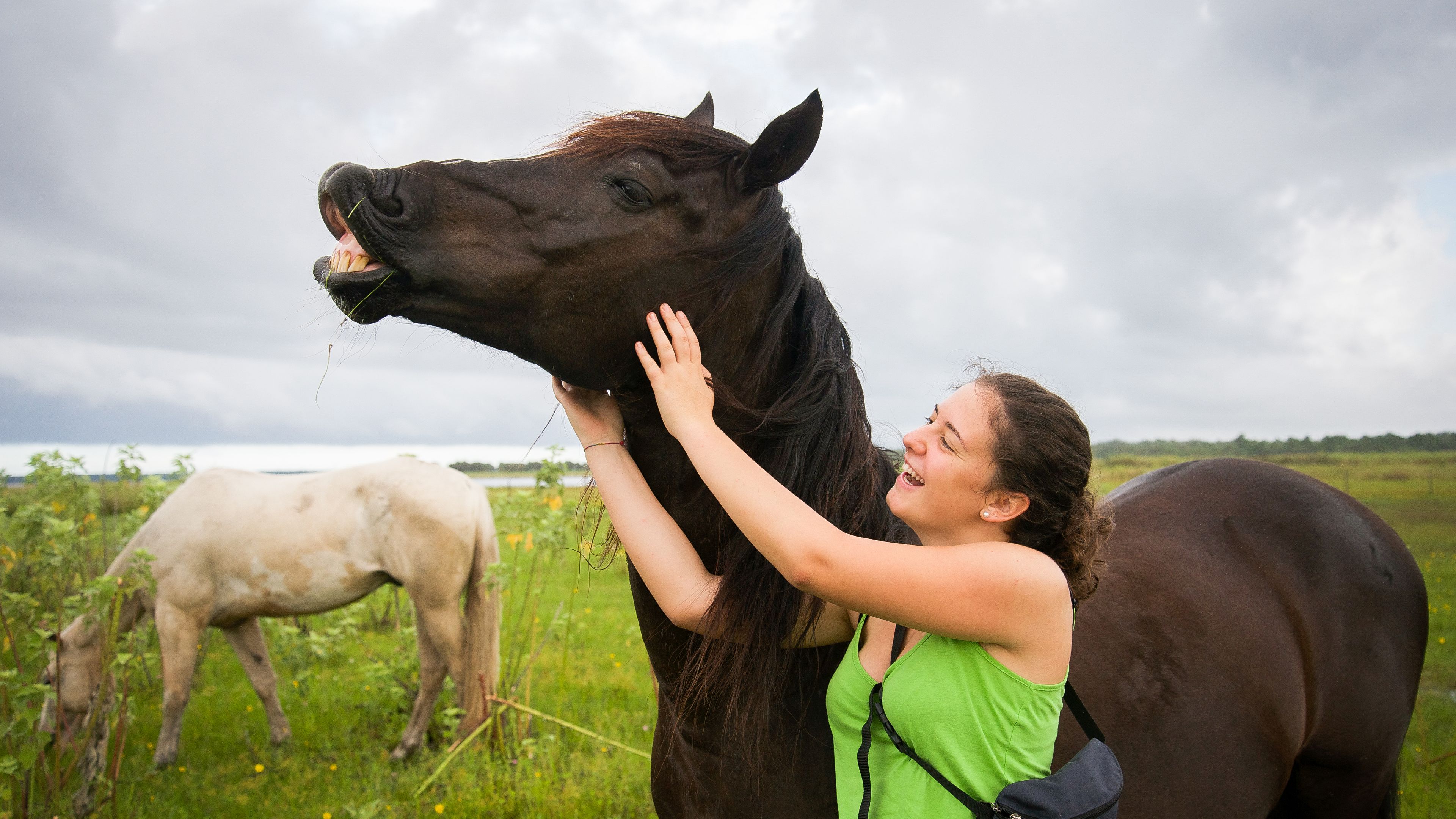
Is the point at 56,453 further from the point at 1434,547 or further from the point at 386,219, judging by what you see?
the point at 1434,547

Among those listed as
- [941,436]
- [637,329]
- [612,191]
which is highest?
[612,191]

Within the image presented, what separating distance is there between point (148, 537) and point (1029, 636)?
6432 mm

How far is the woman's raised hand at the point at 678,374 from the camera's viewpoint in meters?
1.37

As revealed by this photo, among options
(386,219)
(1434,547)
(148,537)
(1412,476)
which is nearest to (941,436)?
(386,219)

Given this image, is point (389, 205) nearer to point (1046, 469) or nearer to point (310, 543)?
point (1046, 469)

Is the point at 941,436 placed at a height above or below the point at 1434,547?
above

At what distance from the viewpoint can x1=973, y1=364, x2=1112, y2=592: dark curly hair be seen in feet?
4.46

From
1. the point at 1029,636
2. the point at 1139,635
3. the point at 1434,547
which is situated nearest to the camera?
the point at 1029,636

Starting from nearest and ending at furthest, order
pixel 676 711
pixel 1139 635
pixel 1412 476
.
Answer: pixel 676 711
pixel 1139 635
pixel 1412 476

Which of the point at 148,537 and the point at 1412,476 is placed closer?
the point at 148,537

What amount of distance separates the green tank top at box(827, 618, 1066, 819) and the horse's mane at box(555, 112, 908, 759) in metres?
0.26

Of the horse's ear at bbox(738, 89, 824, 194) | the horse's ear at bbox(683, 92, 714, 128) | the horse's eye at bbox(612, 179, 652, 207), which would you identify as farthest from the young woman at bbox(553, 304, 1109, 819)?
the horse's ear at bbox(683, 92, 714, 128)

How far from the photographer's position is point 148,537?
18.2 ft

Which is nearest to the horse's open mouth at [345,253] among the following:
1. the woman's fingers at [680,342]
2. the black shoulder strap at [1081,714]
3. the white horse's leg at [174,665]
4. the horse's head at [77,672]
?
the woman's fingers at [680,342]
